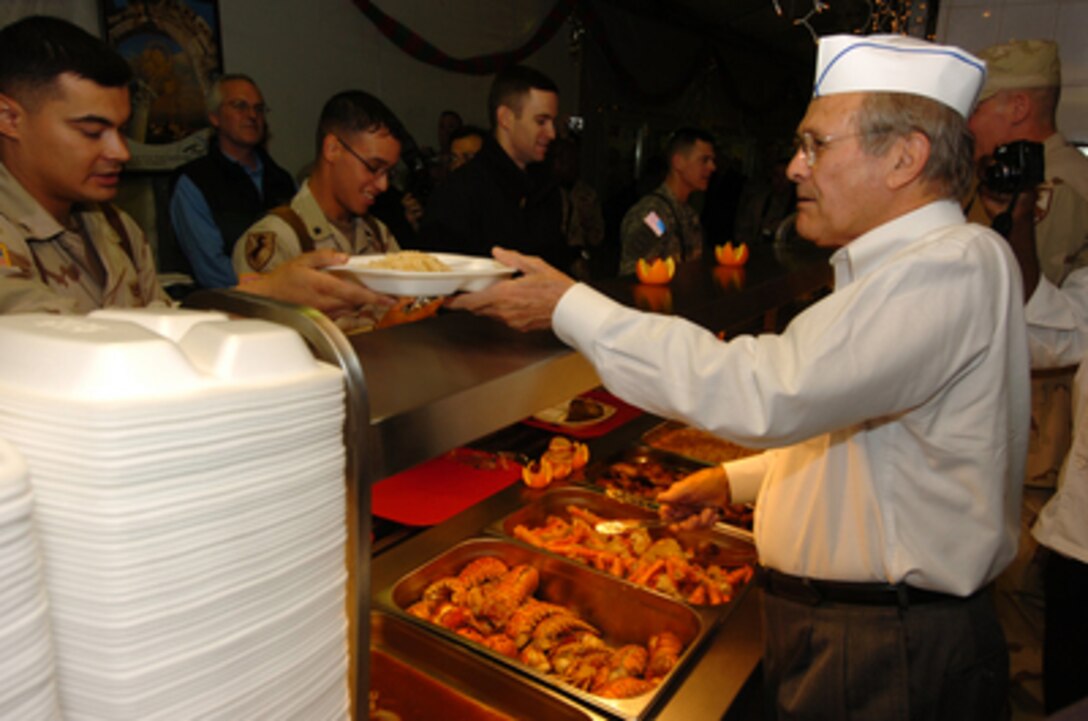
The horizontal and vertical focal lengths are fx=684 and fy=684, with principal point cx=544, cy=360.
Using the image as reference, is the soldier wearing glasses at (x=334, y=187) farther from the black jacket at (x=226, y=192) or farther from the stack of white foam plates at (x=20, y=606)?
the stack of white foam plates at (x=20, y=606)

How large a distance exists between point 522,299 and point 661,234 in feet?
10.2

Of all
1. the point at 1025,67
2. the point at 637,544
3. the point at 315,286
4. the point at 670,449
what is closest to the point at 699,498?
the point at 637,544

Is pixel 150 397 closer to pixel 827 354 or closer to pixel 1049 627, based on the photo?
pixel 827 354

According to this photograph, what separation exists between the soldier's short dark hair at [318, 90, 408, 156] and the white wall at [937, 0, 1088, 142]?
4.05 meters

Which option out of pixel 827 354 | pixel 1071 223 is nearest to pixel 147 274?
pixel 827 354

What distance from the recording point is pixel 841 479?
5.01ft

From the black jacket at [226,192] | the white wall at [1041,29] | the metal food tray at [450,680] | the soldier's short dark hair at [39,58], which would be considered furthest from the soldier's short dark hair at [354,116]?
the white wall at [1041,29]

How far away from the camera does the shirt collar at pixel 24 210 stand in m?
1.91

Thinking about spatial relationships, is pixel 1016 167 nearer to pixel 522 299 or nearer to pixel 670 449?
pixel 670 449

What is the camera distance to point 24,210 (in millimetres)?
1947

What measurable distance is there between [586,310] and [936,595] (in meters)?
1.00

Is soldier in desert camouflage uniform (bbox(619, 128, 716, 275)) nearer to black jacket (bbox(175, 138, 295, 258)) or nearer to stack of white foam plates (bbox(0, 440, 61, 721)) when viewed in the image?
black jacket (bbox(175, 138, 295, 258))

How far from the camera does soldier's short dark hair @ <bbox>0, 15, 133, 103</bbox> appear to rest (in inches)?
73.4

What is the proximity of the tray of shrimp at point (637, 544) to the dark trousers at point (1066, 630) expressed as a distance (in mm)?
1205
